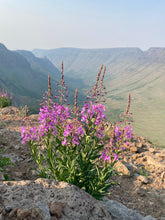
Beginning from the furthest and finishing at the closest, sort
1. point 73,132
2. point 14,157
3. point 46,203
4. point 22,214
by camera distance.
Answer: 1. point 14,157
2. point 73,132
3. point 46,203
4. point 22,214

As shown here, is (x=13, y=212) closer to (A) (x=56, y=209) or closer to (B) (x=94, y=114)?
(A) (x=56, y=209)

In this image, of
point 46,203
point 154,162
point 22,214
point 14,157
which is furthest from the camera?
point 154,162

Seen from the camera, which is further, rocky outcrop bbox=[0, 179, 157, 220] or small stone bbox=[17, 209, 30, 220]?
rocky outcrop bbox=[0, 179, 157, 220]

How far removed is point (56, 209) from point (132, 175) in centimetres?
475

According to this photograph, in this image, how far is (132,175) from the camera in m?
6.51

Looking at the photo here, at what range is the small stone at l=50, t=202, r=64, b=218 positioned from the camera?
2465 mm

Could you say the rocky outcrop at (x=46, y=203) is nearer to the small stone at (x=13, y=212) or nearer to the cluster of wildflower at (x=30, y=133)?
the small stone at (x=13, y=212)

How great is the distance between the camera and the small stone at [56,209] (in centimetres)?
246

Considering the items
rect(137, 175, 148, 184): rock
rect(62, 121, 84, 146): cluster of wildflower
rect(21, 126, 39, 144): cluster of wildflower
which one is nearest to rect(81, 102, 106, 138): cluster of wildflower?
rect(62, 121, 84, 146): cluster of wildflower

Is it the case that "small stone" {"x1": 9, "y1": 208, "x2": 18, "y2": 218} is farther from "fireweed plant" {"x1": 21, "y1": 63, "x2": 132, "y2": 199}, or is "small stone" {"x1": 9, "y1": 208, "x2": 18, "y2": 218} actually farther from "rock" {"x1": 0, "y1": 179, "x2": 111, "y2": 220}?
"fireweed plant" {"x1": 21, "y1": 63, "x2": 132, "y2": 199}

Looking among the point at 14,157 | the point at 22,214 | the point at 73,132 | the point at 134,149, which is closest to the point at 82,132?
the point at 73,132

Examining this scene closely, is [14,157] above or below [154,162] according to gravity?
above

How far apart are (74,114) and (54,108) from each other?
1.65ft

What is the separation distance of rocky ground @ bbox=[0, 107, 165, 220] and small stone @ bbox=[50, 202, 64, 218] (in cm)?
166
